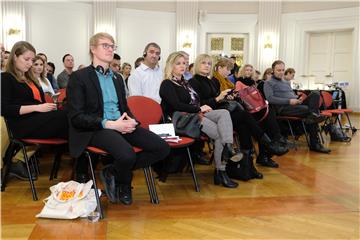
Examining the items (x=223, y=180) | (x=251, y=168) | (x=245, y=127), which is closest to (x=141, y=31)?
(x=245, y=127)

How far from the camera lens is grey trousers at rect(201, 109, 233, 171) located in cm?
349

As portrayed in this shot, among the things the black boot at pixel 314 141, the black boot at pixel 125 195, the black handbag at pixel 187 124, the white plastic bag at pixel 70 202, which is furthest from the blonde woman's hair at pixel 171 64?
the black boot at pixel 314 141

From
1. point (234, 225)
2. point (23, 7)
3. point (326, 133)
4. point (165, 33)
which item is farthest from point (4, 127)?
point (165, 33)

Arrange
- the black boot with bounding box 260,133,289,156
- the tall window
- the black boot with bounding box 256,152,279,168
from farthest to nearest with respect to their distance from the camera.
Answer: the tall window → the black boot with bounding box 256,152,279,168 → the black boot with bounding box 260,133,289,156

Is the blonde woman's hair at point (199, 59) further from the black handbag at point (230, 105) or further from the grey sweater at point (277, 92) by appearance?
the grey sweater at point (277, 92)

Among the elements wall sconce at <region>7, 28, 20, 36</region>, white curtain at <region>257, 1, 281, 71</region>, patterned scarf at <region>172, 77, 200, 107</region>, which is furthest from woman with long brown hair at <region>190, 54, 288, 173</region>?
white curtain at <region>257, 1, 281, 71</region>

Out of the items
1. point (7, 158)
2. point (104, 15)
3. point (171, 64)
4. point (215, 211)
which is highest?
point (104, 15)

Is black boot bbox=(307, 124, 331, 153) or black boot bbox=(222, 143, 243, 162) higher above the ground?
black boot bbox=(222, 143, 243, 162)

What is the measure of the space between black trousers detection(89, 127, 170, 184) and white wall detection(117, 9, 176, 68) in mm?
8915

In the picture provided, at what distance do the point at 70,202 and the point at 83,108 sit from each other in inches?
26.1

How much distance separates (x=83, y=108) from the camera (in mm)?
2820

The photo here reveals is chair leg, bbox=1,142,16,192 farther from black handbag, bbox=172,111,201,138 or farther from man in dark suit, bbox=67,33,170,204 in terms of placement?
black handbag, bbox=172,111,201,138

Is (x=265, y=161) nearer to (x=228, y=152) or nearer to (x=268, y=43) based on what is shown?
(x=228, y=152)

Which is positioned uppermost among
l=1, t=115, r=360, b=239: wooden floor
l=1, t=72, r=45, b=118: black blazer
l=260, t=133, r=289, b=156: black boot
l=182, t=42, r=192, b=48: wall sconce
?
l=182, t=42, r=192, b=48: wall sconce
